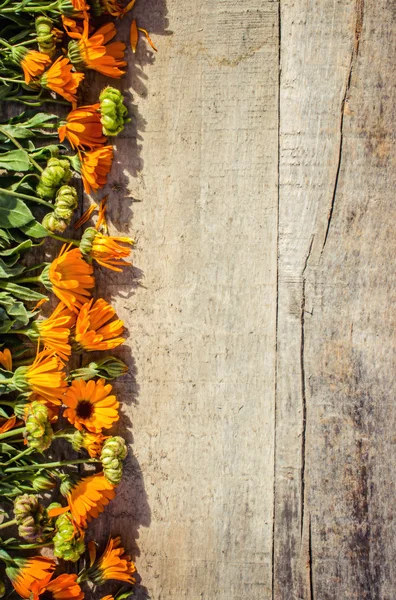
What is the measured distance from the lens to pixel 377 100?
148 centimetres

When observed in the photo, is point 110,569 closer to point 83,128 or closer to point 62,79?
point 83,128

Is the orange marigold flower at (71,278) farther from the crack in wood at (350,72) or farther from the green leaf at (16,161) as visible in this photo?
the crack in wood at (350,72)

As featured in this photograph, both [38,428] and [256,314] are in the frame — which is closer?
[38,428]

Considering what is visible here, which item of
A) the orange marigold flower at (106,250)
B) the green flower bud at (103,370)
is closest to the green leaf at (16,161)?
the orange marigold flower at (106,250)

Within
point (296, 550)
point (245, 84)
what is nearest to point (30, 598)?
point (296, 550)

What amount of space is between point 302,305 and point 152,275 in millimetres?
371

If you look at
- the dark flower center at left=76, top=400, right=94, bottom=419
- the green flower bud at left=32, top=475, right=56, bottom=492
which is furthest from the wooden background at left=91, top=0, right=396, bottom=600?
the green flower bud at left=32, top=475, right=56, bottom=492

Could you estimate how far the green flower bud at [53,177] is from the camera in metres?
1.41

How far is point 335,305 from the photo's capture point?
151cm

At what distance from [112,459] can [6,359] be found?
1.09 feet

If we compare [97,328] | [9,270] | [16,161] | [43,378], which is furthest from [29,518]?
[16,161]

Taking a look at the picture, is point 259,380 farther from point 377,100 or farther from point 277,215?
point 377,100

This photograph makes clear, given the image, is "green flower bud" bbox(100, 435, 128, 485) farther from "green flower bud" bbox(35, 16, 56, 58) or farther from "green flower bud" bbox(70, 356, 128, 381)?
"green flower bud" bbox(35, 16, 56, 58)

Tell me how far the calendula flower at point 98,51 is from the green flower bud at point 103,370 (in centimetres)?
67
